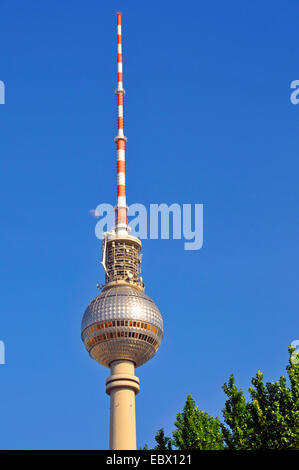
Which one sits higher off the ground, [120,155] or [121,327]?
[120,155]

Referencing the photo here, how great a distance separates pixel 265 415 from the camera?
71500 mm

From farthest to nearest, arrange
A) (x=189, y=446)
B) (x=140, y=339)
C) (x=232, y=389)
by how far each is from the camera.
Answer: (x=140, y=339) < (x=189, y=446) < (x=232, y=389)

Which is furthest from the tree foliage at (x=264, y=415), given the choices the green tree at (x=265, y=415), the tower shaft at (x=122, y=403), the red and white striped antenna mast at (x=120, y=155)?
the red and white striped antenna mast at (x=120, y=155)

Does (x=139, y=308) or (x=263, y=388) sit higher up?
(x=139, y=308)

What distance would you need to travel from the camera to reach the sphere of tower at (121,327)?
120250 mm

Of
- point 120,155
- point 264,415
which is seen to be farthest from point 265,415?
point 120,155

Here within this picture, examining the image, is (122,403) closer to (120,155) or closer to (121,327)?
(121,327)

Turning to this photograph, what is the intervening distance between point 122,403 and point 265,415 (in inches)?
2031

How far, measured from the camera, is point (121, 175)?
451 ft

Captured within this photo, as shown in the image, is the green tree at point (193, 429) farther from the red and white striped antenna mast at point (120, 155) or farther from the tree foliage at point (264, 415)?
the red and white striped antenna mast at point (120, 155)

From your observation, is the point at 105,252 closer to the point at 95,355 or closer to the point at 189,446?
the point at 95,355
